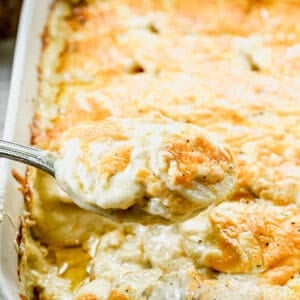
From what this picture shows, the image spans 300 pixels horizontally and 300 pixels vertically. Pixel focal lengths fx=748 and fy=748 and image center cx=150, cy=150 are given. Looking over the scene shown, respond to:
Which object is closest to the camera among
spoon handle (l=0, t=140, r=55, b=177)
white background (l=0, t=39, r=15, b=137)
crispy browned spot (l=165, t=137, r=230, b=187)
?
crispy browned spot (l=165, t=137, r=230, b=187)

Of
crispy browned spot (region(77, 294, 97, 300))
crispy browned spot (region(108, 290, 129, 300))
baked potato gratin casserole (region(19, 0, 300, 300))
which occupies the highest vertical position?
baked potato gratin casserole (region(19, 0, 300, 300))

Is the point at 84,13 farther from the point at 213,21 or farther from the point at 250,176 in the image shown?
the point at 250,176

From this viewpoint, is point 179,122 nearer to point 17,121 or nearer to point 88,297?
point 17,121

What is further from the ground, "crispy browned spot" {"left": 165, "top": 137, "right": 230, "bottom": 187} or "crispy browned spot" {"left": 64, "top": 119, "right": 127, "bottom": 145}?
"crispy browned spot" {"left": 64, "top": 119, "right": 127, "bottom": 145}

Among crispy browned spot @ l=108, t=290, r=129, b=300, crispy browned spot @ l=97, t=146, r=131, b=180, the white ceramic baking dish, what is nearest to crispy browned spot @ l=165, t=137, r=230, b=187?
crispy browned spot @ l=97, t=146, r=131, b=180

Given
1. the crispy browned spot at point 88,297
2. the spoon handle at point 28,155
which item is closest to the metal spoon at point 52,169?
the spoon handle at point 28,155

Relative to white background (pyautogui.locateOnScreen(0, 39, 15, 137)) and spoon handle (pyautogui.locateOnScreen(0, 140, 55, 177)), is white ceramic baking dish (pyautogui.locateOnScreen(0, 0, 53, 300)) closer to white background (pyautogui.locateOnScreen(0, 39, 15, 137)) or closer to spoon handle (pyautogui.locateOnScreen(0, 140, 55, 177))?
spoon handle (pyautogui.locateOnScreen(0, 140, 55, 177))

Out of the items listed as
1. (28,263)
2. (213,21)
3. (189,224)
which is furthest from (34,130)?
(213,21)
